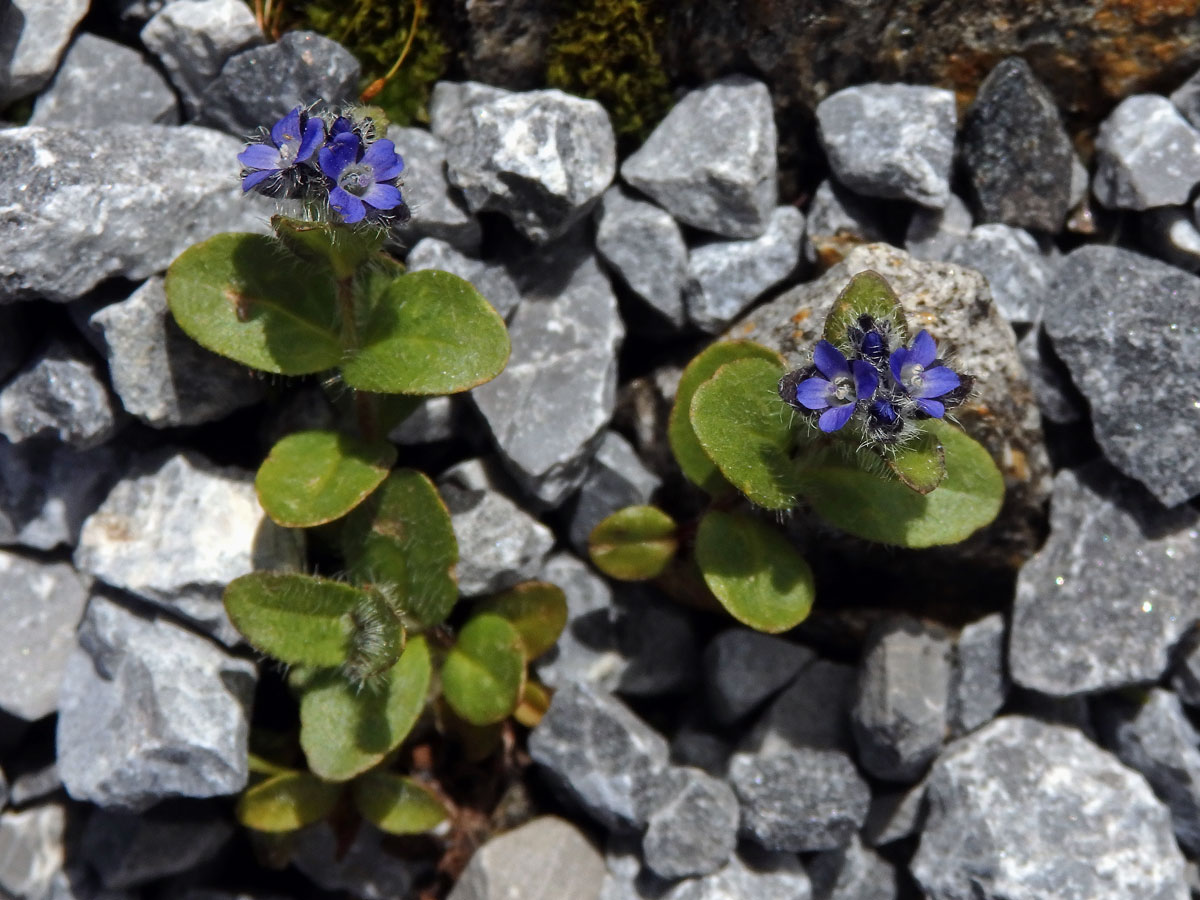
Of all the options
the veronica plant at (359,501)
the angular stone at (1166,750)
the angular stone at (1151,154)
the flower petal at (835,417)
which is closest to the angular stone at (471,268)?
the veronica plant at (359,501)

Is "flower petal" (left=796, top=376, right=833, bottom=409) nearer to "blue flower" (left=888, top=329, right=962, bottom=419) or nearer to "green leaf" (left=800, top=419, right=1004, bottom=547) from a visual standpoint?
"blue flower" (left=888, top=329, right=962, bottom=419)

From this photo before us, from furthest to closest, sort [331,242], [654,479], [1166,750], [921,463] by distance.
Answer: [654,479] < [1166,750] < [331,242] < [921,463]

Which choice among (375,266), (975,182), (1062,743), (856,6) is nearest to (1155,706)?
(1062,743)

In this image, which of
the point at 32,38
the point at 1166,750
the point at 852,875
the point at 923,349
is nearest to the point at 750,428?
the point at 923,349

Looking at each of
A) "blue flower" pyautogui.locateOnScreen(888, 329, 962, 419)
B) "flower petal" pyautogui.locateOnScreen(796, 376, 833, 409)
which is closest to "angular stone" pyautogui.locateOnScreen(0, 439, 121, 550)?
"flower petal" pyautogui.locateOnScreen(796, 376, 833, 409)

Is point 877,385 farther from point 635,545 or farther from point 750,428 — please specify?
point 635,545

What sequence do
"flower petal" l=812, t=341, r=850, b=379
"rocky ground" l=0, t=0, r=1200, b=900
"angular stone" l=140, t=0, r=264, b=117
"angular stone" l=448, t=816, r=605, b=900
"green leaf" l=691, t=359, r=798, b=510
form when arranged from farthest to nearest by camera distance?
"angular stone" l=448, t=816, r=605, b=900 → "angular stone" l=140, t=0, r=264, b=117 → "rocky ground" l=0, t=0, r=1200, b=900 → "green leaf" l=691, t=359, r=798, b=510 → "flower petal" l=812, t=341, r=850, b=379

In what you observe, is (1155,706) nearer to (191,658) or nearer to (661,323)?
(661,323)
